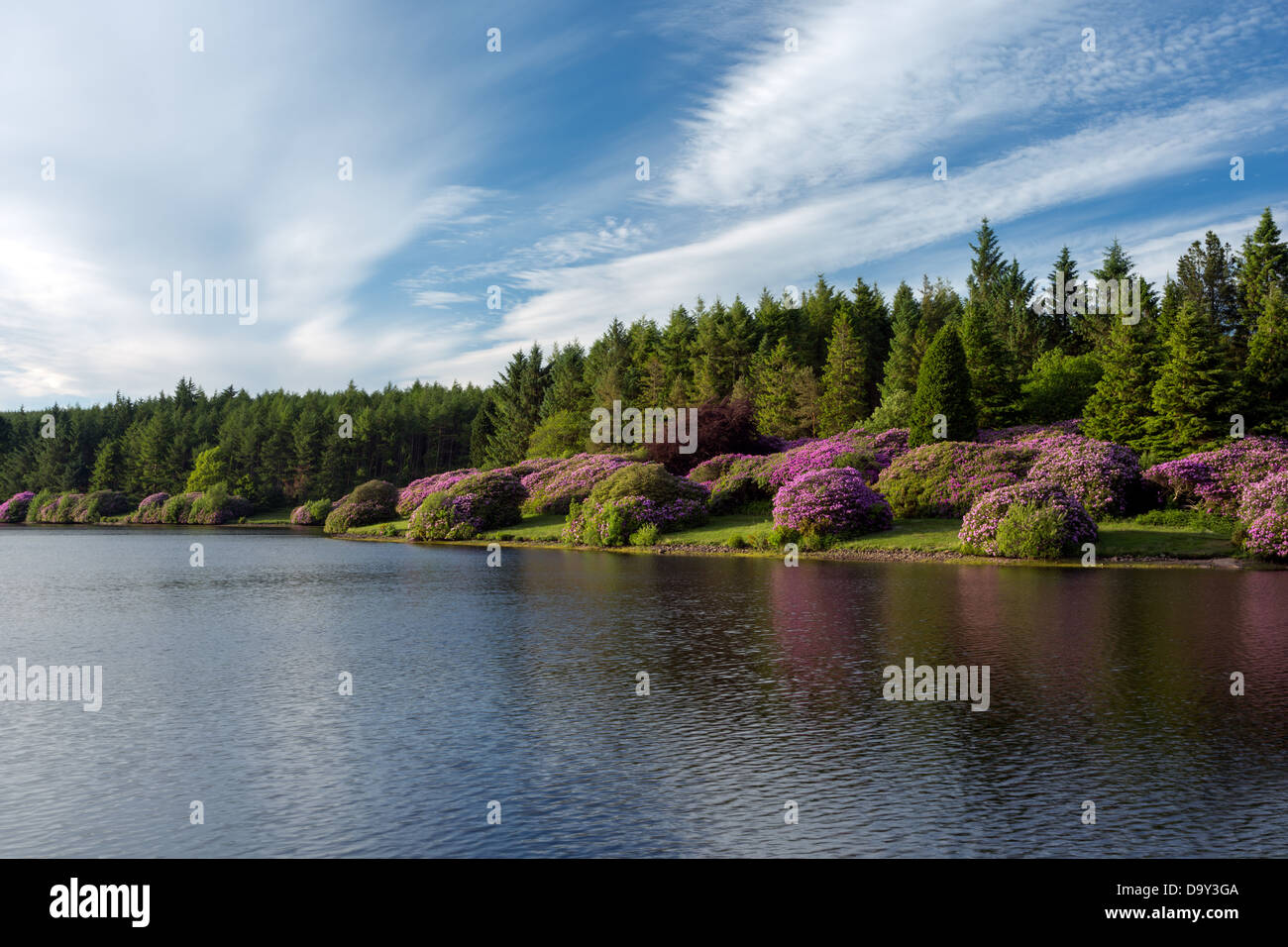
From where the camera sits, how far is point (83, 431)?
122250 millimetres

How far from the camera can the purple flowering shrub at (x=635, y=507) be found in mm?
43125

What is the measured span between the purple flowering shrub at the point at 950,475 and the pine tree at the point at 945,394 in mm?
5366

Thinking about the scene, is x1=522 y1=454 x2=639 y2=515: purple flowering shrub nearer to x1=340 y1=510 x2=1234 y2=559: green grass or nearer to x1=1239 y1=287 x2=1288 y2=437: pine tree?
x1=340 y1=510 x2=1234 y2=559: green grass

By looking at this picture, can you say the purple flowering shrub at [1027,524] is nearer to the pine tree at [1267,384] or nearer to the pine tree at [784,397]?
the pine tree at [1267,384]

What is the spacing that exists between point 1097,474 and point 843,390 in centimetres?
3436

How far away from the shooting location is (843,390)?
69.1 m

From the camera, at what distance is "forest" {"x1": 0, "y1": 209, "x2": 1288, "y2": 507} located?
43906 millimetres

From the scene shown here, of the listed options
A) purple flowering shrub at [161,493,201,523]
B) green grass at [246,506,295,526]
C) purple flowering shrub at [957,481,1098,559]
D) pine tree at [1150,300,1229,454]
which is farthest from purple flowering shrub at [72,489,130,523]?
pine tree at [1150,300,1229,454]

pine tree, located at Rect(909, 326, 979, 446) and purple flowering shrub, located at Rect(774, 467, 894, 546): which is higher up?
pine tree, located at Rect(909, 326, 979, 446)

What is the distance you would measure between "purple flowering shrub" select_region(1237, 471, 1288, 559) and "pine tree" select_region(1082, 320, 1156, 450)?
13.9 m

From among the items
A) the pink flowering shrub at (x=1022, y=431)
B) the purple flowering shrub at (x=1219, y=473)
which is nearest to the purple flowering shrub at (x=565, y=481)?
the pink flowering shrub at (x=1022, y=431)

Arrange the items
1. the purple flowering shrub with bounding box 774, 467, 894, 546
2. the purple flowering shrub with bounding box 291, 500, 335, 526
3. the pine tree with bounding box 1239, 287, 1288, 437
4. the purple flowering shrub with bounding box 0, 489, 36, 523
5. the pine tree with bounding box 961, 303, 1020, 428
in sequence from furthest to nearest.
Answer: the purple flowering shrub with bounding box 0, 489, 36, 523, the purple flowering shrub with bounding box 291, 500, 335, 526, the pine tree with bounding box 961, 303, 1020, 428, the pine tree with bounding box 1239, 287, 1288, 437, the purple flowering shrub with bounding box 774, 467, 894, 546
